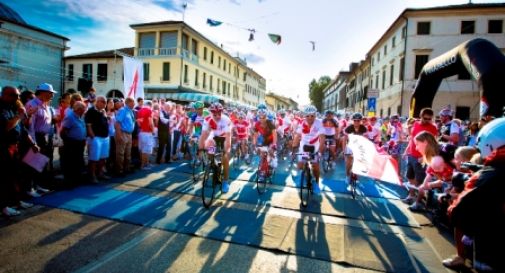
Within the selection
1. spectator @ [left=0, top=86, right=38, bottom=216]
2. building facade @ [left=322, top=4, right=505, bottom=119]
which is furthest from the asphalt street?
building facade @ [left=322, top=4, right=505, bottom=119]

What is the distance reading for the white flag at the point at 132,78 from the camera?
1109 centimetres

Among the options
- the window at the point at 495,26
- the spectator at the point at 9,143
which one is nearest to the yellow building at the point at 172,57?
the window at the point at 495,26

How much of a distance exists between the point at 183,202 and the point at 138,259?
2638mm

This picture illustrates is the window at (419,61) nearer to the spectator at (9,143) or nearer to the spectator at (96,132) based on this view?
the spectator at (96,132)

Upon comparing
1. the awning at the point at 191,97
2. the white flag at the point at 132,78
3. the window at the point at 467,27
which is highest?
the window at the point at 467,27

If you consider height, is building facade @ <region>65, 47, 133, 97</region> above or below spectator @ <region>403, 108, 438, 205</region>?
above

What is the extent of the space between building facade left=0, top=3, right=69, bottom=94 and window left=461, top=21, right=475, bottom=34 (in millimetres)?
35872

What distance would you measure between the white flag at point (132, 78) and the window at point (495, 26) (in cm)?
3063

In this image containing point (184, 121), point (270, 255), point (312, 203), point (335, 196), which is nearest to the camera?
point (270, 255)

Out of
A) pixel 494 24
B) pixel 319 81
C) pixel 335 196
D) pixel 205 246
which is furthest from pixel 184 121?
pixel 319 81

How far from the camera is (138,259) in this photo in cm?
394

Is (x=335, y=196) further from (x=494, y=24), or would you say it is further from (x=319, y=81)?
(x=319, y=81)

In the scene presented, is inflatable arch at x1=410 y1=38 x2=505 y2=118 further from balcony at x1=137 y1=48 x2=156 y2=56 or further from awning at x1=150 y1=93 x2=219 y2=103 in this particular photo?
balcony at x1=137 y1=48 x2=156 y2=56

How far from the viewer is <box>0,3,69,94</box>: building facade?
1079 inches
